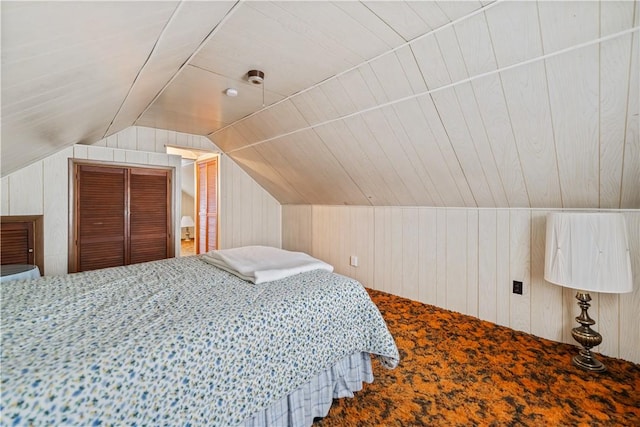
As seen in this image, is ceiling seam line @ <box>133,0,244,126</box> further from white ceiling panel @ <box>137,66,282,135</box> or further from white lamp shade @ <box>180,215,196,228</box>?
white lamp shade @ <box>180,215,196,228</box>

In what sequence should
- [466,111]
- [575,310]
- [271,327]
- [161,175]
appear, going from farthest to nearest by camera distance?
[161,175]
[575,310]
[466,111]
[271,327]

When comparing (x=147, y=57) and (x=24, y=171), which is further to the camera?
(x=24, y=171)

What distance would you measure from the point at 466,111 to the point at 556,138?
0.59 meters

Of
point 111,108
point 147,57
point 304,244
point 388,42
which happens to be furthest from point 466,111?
point 304,244

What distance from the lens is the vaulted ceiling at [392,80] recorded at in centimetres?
124

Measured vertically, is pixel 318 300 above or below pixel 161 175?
below

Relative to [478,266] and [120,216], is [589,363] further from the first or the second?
[120,216]

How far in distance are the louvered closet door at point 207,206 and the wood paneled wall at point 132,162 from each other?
0.73ft

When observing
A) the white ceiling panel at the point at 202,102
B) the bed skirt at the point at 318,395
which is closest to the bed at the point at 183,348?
the bed skirt at the point at 318,395

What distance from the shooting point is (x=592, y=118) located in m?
1.64

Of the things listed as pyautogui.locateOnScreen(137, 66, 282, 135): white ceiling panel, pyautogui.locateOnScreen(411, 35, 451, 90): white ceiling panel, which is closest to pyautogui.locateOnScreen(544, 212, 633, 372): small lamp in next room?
pyautogui.locateOnScreen(411, 35, 451, 90): white ceiling panel

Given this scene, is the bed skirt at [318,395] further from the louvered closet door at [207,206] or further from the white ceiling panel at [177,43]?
the louvered closet door at [207,206]

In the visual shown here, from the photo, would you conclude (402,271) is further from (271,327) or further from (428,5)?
(428,5)

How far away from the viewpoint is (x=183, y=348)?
3.39ft
